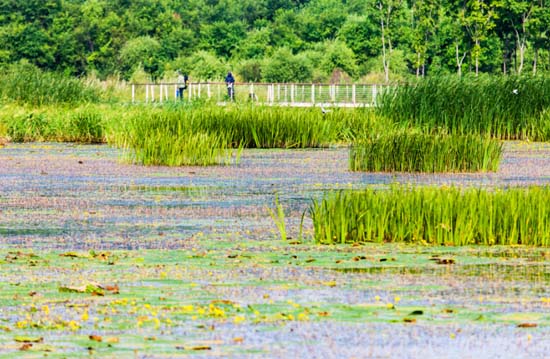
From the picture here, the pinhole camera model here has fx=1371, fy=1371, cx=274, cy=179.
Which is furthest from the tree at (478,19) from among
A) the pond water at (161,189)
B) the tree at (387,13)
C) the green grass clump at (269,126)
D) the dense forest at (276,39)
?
the pond water at (161,189)

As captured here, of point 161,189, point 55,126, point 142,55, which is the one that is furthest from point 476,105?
point 142,55

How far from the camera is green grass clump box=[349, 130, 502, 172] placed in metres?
20.4

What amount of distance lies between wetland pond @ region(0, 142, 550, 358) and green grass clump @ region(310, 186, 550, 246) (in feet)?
1.02

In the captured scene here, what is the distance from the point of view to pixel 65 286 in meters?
8.91

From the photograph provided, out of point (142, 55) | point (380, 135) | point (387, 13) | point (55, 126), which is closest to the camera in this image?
point (380, 135)

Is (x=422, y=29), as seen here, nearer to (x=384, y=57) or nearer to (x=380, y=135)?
(x=384, y=57)

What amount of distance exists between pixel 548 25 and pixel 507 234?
5421cm

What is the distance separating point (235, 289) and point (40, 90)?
27640 mm

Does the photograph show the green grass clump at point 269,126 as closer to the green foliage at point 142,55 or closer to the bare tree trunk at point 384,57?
the bare tree trunk at point 384,57

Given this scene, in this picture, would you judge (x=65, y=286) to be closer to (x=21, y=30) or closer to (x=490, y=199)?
(x=490, y=199)

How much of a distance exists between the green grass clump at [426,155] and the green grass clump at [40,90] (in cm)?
1604

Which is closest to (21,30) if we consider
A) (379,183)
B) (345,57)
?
(345,57)

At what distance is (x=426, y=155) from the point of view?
20.4 m

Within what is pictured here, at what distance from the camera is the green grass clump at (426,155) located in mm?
20391
